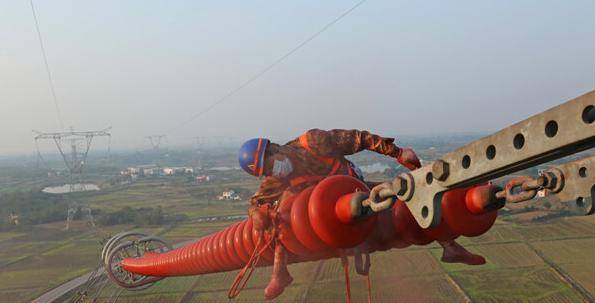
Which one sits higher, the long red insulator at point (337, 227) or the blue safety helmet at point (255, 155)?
the blue safety helmet at point (255, 155)

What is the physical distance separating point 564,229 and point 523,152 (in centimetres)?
4785

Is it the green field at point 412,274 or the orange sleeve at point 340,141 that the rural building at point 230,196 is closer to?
the green field at point 412,274

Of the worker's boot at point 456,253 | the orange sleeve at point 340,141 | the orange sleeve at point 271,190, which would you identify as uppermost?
the orange sleeve at point 340,141

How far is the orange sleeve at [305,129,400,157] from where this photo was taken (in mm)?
5332

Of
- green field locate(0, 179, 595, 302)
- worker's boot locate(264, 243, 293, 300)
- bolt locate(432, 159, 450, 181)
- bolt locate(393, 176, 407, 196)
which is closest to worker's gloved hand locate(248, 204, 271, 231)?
worker's boot locate(264, 243, 293, 300)

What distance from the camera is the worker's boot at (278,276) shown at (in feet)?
16.7

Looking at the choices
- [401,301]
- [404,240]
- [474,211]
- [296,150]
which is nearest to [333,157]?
[296,150]

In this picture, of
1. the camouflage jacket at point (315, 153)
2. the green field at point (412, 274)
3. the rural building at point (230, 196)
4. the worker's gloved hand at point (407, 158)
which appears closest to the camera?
the worker's gloved hand at point (407, 158)

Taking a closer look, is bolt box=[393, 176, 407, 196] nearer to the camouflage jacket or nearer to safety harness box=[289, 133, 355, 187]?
the camouflage jacket

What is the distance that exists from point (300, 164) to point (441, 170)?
9.34ft

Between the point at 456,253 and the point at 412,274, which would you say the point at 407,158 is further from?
the point at 412,274

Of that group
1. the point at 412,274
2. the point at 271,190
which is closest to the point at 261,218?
the point at 271,190

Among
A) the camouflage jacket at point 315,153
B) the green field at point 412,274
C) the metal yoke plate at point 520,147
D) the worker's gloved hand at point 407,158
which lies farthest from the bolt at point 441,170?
the green field at point 412,274

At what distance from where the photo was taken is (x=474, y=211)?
13.8ft
